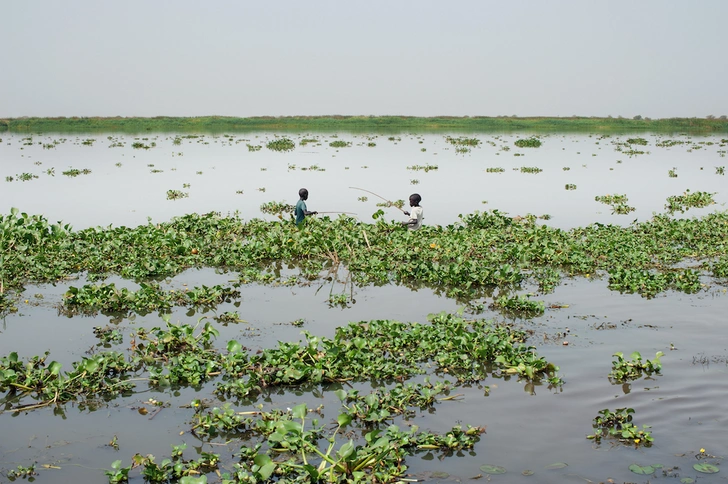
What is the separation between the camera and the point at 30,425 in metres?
5.62

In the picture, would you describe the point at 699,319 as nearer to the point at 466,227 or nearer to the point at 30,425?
the point at 466,227

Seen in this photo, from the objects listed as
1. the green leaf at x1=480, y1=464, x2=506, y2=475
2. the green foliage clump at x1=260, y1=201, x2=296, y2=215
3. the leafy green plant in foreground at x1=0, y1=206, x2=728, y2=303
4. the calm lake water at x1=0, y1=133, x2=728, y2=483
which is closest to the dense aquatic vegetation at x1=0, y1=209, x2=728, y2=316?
the leafy green plant in foreground at x1=0, y1=206, x2=728, y2=303

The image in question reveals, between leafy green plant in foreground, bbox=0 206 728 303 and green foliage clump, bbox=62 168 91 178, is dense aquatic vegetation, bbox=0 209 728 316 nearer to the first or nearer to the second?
leafy green plant in foreground, bbox=0 206 728 303

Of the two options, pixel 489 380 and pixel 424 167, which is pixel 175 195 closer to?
pixel 424 167

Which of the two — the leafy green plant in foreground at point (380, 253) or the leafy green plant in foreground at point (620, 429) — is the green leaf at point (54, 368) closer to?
the leafy green plant in foreground at point (380, 253)

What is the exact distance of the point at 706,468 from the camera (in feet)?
16.2

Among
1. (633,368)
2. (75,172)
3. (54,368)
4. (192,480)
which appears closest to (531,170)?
(75,172)

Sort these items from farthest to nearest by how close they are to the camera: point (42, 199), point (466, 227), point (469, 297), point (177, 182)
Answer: point (177, 182), point (42, 199), point (466, 227), point (469, 297)

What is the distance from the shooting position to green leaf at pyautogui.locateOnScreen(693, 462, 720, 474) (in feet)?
16.1

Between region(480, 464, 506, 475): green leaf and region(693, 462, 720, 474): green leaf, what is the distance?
5.05 feet

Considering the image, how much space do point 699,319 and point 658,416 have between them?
10.9 feet

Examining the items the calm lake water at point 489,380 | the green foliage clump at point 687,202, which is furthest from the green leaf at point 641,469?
the green foliage clump at point 687,202

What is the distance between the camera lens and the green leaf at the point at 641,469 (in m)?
4.88

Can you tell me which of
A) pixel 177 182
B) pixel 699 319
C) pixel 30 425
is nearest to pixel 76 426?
pixel 30 425
